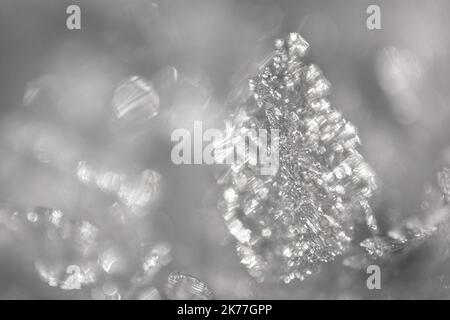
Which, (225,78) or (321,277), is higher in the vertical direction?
(225,78)

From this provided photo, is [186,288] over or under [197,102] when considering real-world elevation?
under

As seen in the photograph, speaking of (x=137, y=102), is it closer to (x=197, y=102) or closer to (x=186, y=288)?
(x=197, y=102)

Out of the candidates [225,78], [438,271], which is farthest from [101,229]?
[438,271]

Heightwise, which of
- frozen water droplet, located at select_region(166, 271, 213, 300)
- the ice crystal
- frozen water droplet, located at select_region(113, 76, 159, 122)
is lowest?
frozen water droplet, located at select_region(166, 271, 213, 300)

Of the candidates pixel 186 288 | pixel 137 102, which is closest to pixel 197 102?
pixel 137 102

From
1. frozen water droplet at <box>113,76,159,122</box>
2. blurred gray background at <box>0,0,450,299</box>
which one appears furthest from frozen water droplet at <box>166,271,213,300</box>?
frozen water droplet at <box>113,76,159,122</box>

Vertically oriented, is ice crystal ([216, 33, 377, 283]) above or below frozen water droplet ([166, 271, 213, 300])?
above

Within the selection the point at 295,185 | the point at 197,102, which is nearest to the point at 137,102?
the point at 197,102

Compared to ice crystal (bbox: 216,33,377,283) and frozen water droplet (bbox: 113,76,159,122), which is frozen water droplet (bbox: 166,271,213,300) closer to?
ice crystal (bbox: 216,33,377,283)

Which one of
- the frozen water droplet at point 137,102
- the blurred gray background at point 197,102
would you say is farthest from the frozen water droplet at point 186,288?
the frozen water droplet at point 137,102

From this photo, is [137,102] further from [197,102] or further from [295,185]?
[295,185]
